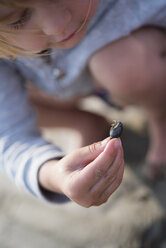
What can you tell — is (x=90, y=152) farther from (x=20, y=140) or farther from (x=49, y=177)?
(x=20, y=140)

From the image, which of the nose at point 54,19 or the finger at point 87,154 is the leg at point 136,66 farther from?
the finger at point 87,154

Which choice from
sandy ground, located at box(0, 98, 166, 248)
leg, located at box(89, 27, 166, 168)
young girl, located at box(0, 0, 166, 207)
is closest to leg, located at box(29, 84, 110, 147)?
young girl, located at box(0, 0, 166, 207)

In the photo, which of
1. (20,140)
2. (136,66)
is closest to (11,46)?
(20,140)

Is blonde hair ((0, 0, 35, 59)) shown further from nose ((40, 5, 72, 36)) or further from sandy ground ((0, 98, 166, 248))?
sandy ground ((0, 98, 166, 248))

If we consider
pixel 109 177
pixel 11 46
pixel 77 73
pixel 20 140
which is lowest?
pixel 109 177

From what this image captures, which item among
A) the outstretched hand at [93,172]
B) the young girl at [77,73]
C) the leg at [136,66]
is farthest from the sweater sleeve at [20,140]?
the leg at [136,66]

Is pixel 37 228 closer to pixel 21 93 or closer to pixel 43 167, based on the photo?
pixel 43 167
